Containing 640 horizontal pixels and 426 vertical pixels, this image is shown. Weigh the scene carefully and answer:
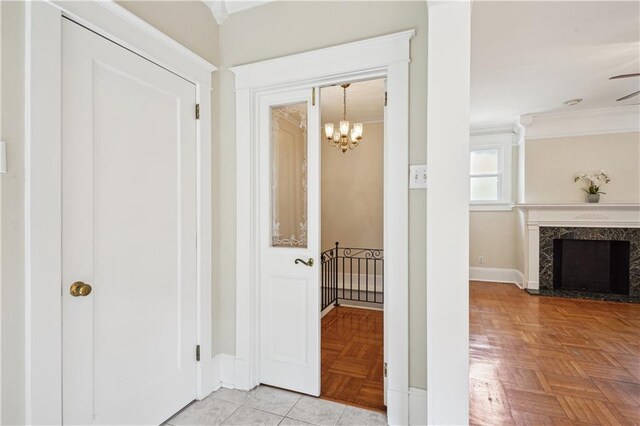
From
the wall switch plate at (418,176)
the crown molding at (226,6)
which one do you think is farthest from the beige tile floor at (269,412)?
the crown molding at (226,6)

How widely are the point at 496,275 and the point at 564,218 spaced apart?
1.46m

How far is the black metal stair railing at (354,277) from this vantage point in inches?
174

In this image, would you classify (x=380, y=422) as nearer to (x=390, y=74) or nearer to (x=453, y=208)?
(x=453, y=208)

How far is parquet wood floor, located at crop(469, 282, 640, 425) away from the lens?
206 centimetres

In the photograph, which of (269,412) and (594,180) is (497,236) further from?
(269,412)

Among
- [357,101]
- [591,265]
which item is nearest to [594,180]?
[591,265]

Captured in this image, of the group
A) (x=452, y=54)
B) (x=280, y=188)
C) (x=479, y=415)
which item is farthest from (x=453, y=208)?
(x=479, y=415)

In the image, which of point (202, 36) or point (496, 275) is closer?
point (202, 36)

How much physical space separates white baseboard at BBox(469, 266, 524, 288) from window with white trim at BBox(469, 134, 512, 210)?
1120mm

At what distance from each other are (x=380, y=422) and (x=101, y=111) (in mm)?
2287

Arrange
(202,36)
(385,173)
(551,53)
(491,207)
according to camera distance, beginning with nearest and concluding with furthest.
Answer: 1. (385,173)
2. (202,36)
3. (551,53)
4. (491,207)

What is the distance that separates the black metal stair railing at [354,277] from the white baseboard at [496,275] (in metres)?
1.97

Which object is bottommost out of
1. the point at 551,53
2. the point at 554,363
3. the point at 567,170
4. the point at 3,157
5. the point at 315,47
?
the point at 554,363

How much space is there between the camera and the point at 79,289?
4.77ft
